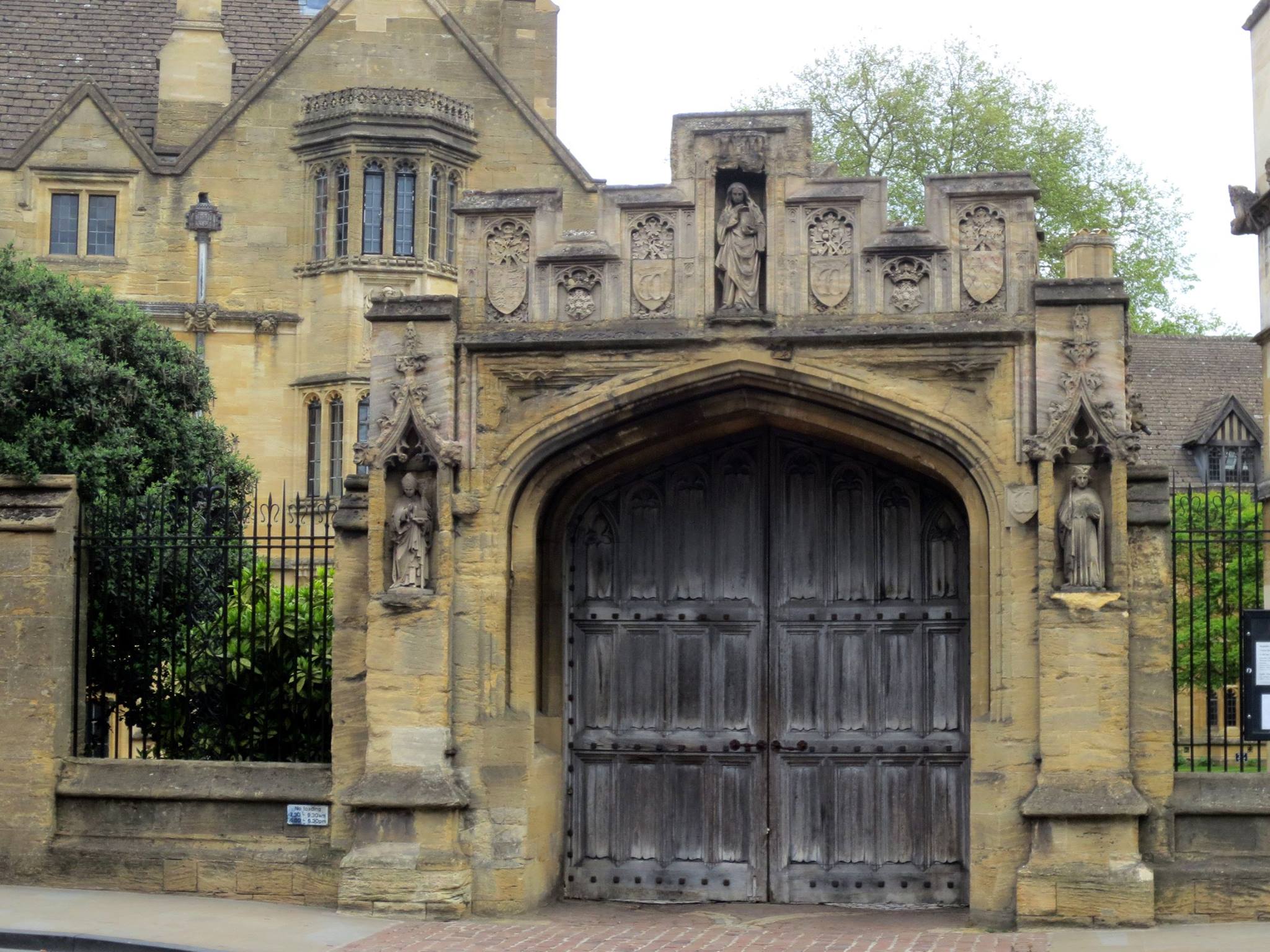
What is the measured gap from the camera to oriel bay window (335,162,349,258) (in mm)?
31625

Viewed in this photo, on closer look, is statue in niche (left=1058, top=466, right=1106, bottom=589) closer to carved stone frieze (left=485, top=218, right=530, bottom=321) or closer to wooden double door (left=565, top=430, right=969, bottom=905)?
wooden double door (left=565, top=430, right=969, bottom=905)

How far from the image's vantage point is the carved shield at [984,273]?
39.3ft

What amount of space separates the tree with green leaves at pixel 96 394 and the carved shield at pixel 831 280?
632 cm

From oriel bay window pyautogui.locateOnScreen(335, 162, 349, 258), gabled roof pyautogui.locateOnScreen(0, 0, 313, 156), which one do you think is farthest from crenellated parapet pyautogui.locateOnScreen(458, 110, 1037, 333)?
gabled roof pyautogui.locateOnScreen(0, 0, 313, 156)

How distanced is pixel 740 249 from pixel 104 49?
87.2 feet

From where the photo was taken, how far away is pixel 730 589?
516 inches

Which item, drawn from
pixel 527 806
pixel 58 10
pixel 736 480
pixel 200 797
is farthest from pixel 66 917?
pixel 58 10

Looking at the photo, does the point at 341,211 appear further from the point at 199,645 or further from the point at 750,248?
the point at 750,248

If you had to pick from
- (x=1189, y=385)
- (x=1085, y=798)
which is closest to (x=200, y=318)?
(x=1085, y=798)

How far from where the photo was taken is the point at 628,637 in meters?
13.2

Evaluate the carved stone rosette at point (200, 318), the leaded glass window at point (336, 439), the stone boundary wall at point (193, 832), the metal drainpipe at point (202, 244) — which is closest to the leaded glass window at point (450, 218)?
the leaded glass window at point (336, 439)

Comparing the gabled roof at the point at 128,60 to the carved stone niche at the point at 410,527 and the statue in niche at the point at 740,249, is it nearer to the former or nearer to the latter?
the statue in niche at the point at 740,249

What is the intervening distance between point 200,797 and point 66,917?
4.49 feet

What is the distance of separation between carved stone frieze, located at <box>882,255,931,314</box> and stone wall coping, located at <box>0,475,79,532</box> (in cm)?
618
